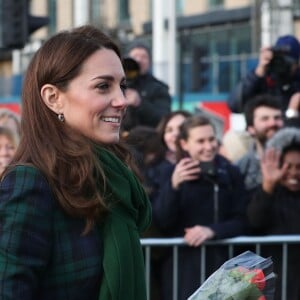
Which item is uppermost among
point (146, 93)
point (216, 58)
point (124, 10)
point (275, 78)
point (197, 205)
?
point (124, 10)

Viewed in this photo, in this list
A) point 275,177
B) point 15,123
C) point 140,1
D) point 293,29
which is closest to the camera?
point 275,177

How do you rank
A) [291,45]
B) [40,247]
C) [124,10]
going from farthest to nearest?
[124,10] < [291,45] < [40,247]

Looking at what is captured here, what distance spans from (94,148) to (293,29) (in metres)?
30.0

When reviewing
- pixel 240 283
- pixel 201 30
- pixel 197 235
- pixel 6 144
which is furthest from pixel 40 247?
pixel 201 30

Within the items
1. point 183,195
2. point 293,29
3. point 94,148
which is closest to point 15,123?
point 183,195

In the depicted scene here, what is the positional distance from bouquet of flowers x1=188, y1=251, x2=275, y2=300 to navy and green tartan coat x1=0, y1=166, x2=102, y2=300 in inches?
11.9

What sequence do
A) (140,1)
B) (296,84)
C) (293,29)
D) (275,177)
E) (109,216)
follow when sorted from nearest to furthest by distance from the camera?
(109,216), (275,177), (296,84), (293,29), (140,1)

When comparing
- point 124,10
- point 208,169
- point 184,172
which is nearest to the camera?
point 184,172

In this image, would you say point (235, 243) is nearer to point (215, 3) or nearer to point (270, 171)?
point (270, 171)

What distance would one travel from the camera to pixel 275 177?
204 inches

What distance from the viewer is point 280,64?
6.96 metres

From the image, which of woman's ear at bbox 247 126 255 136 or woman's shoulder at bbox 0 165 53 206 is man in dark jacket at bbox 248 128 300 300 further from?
woman's shoulder at bbox 0 165 53 206

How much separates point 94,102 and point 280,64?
183 inches

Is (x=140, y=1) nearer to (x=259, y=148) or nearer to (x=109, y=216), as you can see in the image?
(x=259, y=148)
